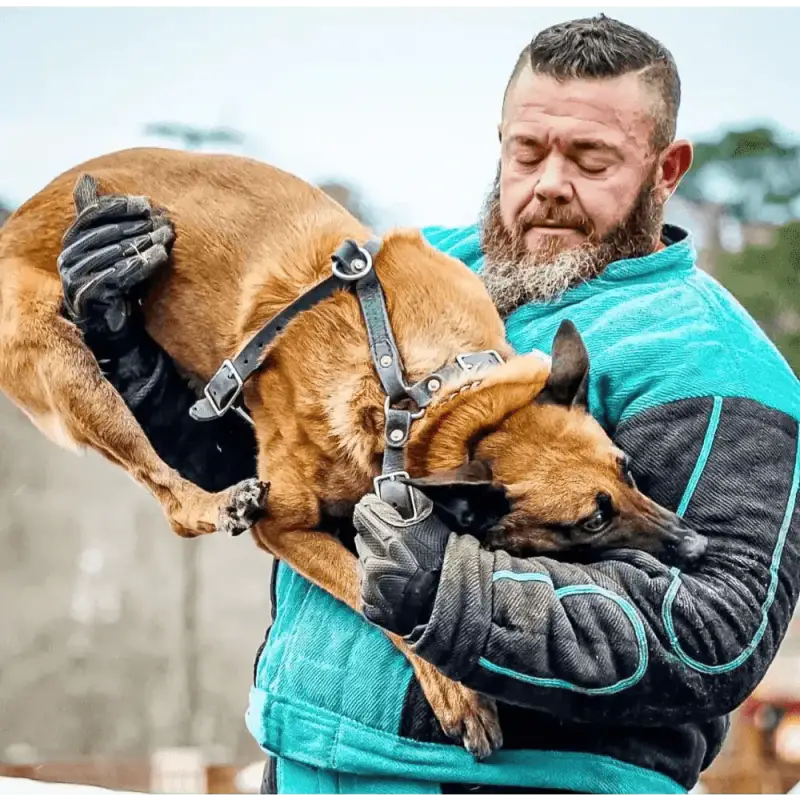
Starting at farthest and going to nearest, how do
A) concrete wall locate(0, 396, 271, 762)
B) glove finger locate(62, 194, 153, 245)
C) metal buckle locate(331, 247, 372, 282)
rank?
concrete wall locate(0, 396, 271, 762)
glove finger locate(62, 194, 153, 245)
metal buckle locate(331, 247, 372, 282)

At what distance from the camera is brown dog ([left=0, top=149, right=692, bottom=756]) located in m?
1.57

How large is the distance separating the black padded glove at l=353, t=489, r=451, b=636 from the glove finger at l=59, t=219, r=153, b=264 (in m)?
0.83

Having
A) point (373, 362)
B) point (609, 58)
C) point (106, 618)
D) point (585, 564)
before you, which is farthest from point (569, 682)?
point (106, 618)

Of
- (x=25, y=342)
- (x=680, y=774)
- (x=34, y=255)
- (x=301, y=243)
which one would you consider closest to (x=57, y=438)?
(x=25, y=342)

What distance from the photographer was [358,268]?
181 centimetres

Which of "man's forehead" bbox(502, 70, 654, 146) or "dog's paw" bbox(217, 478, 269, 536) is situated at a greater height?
"man's forehead" bbox(502, 70, 654, 146)

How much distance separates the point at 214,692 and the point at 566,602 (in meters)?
6.02

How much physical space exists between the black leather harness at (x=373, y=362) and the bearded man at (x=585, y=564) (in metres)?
0.20

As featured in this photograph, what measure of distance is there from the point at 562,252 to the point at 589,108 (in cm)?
24

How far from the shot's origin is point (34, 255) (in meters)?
2.11

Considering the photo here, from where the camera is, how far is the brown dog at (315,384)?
1.57 meters

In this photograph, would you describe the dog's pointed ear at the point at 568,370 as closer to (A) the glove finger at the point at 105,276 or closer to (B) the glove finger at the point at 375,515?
(B) the glove finger at the point at 375,515

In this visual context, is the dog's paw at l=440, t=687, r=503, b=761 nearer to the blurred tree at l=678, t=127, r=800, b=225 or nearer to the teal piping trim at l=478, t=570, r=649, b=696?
the teal piping trim at l=478, t=570, r=649, b=696

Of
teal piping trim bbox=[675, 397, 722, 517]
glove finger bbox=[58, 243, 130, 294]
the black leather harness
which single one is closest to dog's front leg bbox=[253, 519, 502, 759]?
the black leather harness
